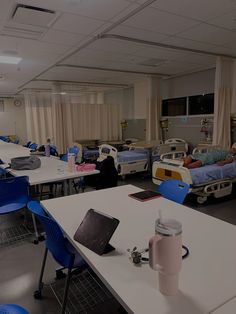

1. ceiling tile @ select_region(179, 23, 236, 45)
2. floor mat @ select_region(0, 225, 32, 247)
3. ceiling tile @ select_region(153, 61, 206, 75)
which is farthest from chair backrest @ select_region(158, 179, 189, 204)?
ceiling tile @ select_region(153, 61, 206, 75)

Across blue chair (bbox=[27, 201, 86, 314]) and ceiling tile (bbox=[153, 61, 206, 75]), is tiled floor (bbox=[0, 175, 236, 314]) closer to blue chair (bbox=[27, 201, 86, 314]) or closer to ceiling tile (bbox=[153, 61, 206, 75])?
blue chair (bbox=[27, 201, 86, 314])

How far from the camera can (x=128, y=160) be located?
5363 mm

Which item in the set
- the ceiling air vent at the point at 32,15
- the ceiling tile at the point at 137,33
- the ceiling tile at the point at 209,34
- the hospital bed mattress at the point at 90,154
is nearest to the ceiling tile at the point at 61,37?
the ceiling air vent at the point at 32,15

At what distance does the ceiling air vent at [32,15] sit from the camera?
2.58 meters

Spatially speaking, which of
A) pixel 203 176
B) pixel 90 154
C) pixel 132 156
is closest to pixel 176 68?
pixel 132 156

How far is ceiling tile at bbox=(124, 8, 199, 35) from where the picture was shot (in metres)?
2.79

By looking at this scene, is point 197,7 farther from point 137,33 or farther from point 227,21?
point 137,33

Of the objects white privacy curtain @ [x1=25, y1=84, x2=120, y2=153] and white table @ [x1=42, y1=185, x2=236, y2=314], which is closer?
white table @ [x1=42, y1=185, x2=236, y2=314]

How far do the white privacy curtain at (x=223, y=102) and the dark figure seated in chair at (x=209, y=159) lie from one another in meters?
0.61

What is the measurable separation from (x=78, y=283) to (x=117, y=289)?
126 cm

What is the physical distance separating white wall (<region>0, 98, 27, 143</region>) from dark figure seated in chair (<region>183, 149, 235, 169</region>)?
8.74 meters

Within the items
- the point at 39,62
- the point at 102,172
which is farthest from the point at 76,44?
the point at 102,172

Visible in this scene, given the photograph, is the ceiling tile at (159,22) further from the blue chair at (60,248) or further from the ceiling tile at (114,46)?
the blue chair at (60,248)

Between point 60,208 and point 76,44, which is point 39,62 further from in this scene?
point 60,208
